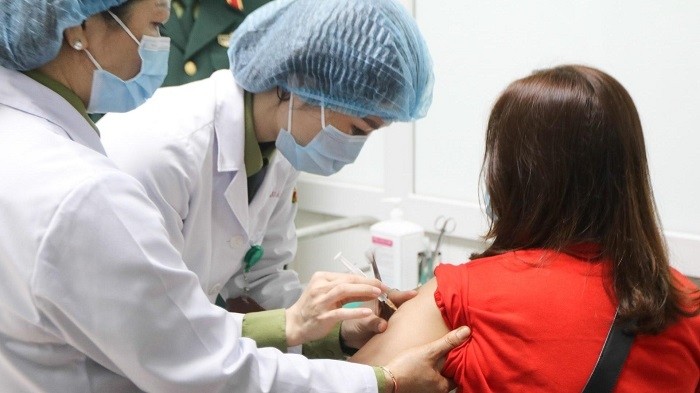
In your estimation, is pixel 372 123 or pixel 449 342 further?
pixel 372 123

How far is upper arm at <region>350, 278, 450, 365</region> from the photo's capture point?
1.33m

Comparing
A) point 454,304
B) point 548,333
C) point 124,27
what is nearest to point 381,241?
point 454,304

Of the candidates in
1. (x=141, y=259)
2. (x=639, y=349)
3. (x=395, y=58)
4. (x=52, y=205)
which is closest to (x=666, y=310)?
(x=639, y=349)

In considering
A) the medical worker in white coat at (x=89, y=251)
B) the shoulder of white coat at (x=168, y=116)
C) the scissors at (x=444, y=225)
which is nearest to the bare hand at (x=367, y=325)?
the medical worker in white coat at (x=89, y=251)

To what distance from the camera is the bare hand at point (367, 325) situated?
4.88 feet

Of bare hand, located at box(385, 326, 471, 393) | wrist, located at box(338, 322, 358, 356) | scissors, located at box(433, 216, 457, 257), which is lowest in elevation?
scissors, located at box(433, 216, 457, 257)

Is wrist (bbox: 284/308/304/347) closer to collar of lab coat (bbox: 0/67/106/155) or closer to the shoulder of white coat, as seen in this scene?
the shoulder of white coat

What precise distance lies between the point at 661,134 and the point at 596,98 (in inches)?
36.7

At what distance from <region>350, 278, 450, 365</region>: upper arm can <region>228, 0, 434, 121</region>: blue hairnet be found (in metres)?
0.37

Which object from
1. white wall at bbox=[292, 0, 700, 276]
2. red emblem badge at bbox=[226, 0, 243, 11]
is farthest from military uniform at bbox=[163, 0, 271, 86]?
white wall at bbox=[292, 0, 700, 276]

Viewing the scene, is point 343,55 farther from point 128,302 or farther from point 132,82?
point 128,302

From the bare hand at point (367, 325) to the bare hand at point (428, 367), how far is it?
0.17 m

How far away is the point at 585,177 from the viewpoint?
1229 mm

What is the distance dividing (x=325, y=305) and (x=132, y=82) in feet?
1.65
